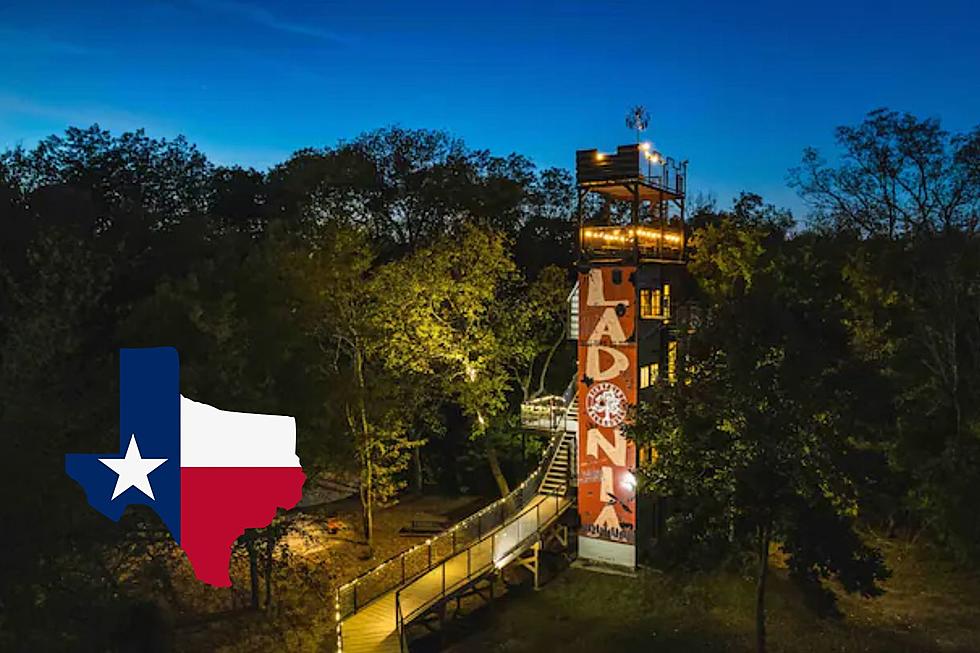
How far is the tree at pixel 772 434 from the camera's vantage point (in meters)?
13.4

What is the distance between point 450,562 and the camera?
62.9 ft

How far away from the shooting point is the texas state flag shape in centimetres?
1108

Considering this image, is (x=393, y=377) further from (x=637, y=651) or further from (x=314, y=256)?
(x=637, y=651)

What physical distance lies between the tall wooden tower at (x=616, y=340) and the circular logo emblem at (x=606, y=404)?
0.03 m

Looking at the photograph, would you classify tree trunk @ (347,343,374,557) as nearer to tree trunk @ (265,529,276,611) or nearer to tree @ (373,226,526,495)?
tree @ (373,226,526,495)

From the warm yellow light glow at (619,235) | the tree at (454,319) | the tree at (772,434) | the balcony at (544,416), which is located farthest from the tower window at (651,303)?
the tree at (772,434)

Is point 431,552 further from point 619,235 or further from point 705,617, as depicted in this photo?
point 619,235

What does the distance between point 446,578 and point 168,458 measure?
891cm

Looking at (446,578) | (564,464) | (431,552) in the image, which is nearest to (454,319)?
(564,464)

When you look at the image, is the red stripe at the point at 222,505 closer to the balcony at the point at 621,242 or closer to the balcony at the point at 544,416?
the balcony at the point at 621,242

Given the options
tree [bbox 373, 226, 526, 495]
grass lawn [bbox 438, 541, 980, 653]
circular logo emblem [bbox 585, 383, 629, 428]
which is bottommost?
grass lawn [bbox 438, 541, 980, 653]

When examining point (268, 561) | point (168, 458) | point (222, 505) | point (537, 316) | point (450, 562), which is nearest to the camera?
point (168, 458)

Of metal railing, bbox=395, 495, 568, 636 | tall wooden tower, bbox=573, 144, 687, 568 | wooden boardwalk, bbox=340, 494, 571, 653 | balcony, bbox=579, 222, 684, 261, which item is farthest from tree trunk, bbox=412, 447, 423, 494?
balcony, bbox=579, 222, 684, 261

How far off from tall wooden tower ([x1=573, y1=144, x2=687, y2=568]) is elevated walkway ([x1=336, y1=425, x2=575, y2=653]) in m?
1.80
